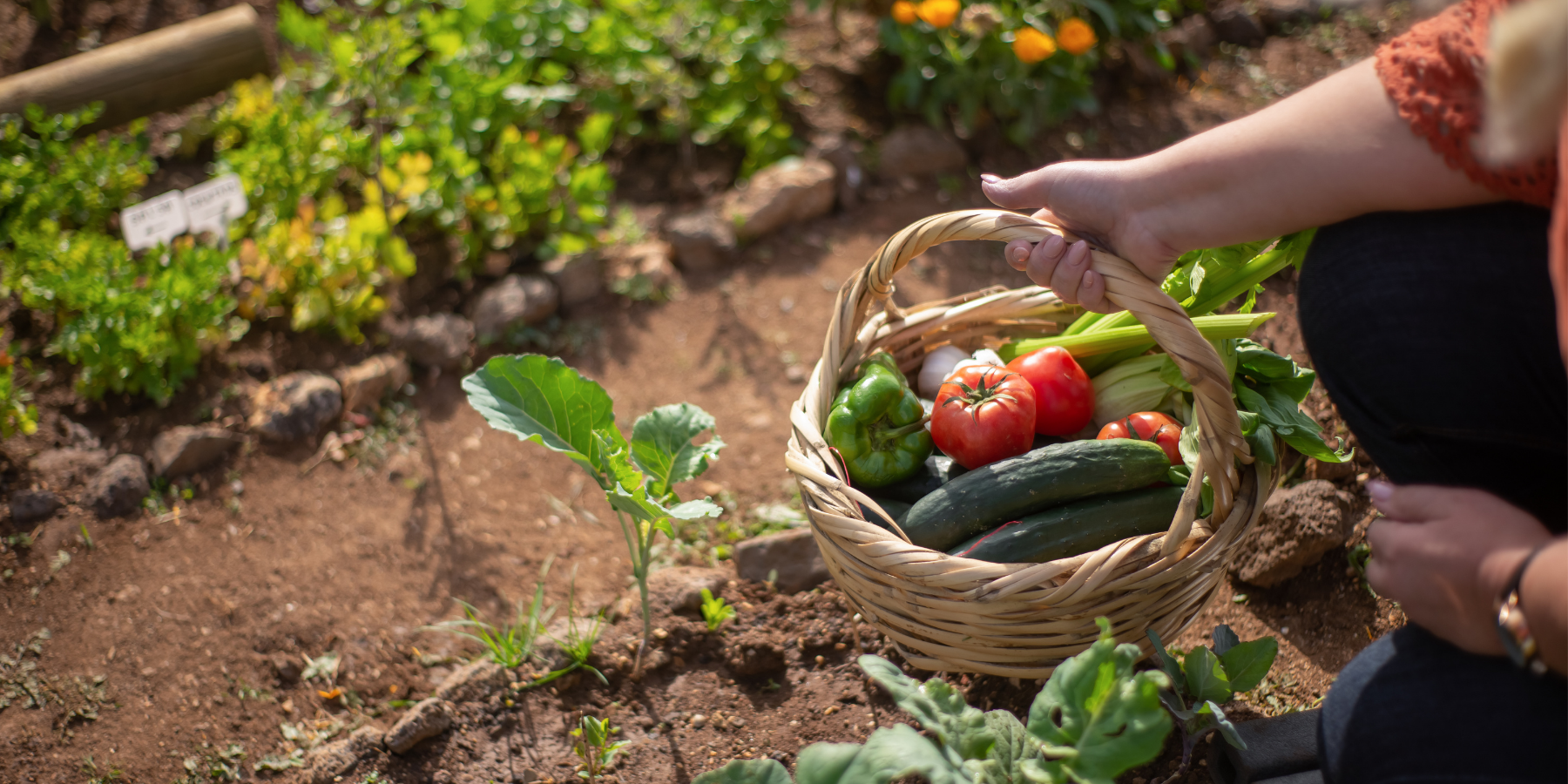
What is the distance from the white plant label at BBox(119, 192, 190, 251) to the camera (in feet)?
9.57

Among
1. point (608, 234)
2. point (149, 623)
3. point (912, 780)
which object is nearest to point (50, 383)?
point (149, 623)

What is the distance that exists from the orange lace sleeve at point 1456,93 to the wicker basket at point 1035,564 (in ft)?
1.30

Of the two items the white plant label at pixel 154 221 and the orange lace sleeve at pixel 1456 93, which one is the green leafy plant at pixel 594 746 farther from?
the white plant label at pixel 154 221

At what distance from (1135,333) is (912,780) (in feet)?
3.33

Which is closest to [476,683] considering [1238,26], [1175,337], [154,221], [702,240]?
[1175,337]

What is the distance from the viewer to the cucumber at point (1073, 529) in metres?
1.62

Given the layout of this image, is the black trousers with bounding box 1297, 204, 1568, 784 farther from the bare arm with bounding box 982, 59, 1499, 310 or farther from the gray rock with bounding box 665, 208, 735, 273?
the gray rock with bounding box 665, 208, 735, 273

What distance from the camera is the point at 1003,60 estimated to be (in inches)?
143

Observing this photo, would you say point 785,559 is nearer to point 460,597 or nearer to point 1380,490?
point 460,597

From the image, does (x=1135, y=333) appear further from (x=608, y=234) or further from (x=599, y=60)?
(x=599, y=60)

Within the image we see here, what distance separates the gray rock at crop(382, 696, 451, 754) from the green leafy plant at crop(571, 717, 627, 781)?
29 cm

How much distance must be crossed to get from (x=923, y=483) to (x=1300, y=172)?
36.4 inches

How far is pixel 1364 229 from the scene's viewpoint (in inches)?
52.9

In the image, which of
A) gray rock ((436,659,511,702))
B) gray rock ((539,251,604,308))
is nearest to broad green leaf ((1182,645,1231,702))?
gray rock ((436,659,511,702))
